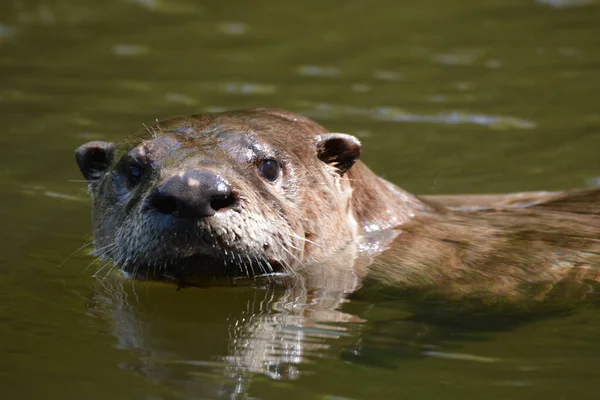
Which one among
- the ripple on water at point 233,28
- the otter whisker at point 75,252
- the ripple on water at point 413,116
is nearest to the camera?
the otter whisker at point 75,252

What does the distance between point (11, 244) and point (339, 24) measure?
6097 mm

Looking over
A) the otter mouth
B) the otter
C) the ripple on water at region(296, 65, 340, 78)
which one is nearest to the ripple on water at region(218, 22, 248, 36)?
the ripple on water at region(296, 65, 340, 78)

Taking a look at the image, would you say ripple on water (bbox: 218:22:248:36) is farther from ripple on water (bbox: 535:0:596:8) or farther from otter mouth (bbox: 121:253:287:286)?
otter mouth (bbox: 121:253:287:286)

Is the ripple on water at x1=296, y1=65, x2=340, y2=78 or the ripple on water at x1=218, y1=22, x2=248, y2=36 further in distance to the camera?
the ripple on water at x1=218, y1=22, x2=248, y2=36

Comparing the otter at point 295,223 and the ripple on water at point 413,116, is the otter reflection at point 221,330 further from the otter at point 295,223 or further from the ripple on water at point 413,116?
the ripple on water at point 413,116

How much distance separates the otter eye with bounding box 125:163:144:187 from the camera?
616cm

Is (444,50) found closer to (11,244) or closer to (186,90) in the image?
(186,90)

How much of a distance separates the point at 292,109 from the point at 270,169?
13.7ft

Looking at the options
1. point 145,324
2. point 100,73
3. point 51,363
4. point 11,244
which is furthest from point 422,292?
point 100,73

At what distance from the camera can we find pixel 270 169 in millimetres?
6250

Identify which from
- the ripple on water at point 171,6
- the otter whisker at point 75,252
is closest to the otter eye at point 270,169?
the otter whisker at point 75,252

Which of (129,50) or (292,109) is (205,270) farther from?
(129,50)

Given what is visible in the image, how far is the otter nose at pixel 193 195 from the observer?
5441 mm

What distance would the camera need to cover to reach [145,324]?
603 centimetres
